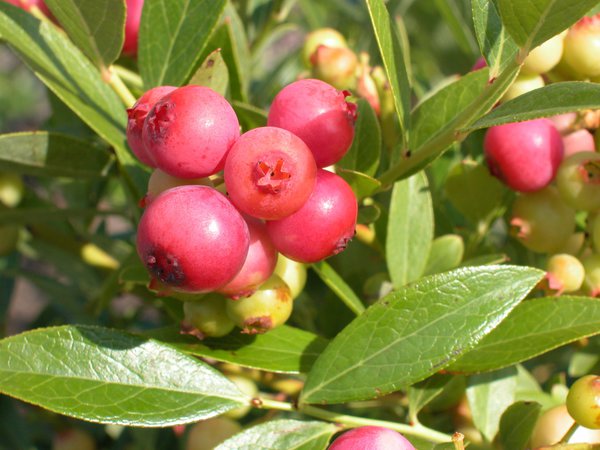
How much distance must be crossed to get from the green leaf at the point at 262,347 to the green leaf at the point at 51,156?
361mm

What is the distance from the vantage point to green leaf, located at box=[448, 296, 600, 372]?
0.92 meters

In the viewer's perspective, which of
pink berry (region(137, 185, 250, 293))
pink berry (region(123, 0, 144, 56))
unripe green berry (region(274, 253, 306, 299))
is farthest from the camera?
pink berry (region(123, 0, 144, 56))

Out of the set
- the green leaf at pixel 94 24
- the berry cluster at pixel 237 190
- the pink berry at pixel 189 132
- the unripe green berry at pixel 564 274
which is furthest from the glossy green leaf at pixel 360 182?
the green leaf at pixel 94 24

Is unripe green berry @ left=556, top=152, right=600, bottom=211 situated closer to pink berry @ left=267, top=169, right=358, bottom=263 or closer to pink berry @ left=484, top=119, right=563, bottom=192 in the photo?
pink berry @ left=484, top=119, right=563, bottom=192

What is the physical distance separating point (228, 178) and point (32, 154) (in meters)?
0.52

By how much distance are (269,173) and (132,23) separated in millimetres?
598

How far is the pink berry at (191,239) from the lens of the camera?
0.74 metres

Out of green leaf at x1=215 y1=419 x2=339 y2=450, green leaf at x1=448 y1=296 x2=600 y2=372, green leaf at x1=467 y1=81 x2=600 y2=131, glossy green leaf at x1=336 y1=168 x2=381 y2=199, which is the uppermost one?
green leaf at x1=467 y1=81 x2=600 y2=131

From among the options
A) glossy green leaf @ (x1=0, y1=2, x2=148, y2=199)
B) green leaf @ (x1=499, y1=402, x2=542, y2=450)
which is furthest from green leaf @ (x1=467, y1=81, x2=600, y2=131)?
glossy green leaf @ (x1=0, y1=2, x2=148, y2=199)

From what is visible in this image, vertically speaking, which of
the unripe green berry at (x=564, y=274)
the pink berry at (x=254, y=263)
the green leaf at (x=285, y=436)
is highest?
the pink berry at (x=254, y=263)

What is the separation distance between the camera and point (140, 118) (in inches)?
34.0

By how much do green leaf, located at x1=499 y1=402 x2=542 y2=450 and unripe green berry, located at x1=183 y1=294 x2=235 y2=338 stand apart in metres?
0.39

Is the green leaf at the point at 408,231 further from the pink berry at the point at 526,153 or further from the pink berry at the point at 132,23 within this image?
the pink berry at the point at 132,23

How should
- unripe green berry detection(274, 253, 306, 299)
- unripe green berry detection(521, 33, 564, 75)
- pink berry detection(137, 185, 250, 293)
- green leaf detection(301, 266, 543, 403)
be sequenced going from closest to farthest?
pink berry detection(137, 185, 250, 293) < green leaf detection(301, 266, 543, 403) < unripe green berry detection(274, 253, 306, 299) < unripe green berry detection(521, 33, 564, 75)
